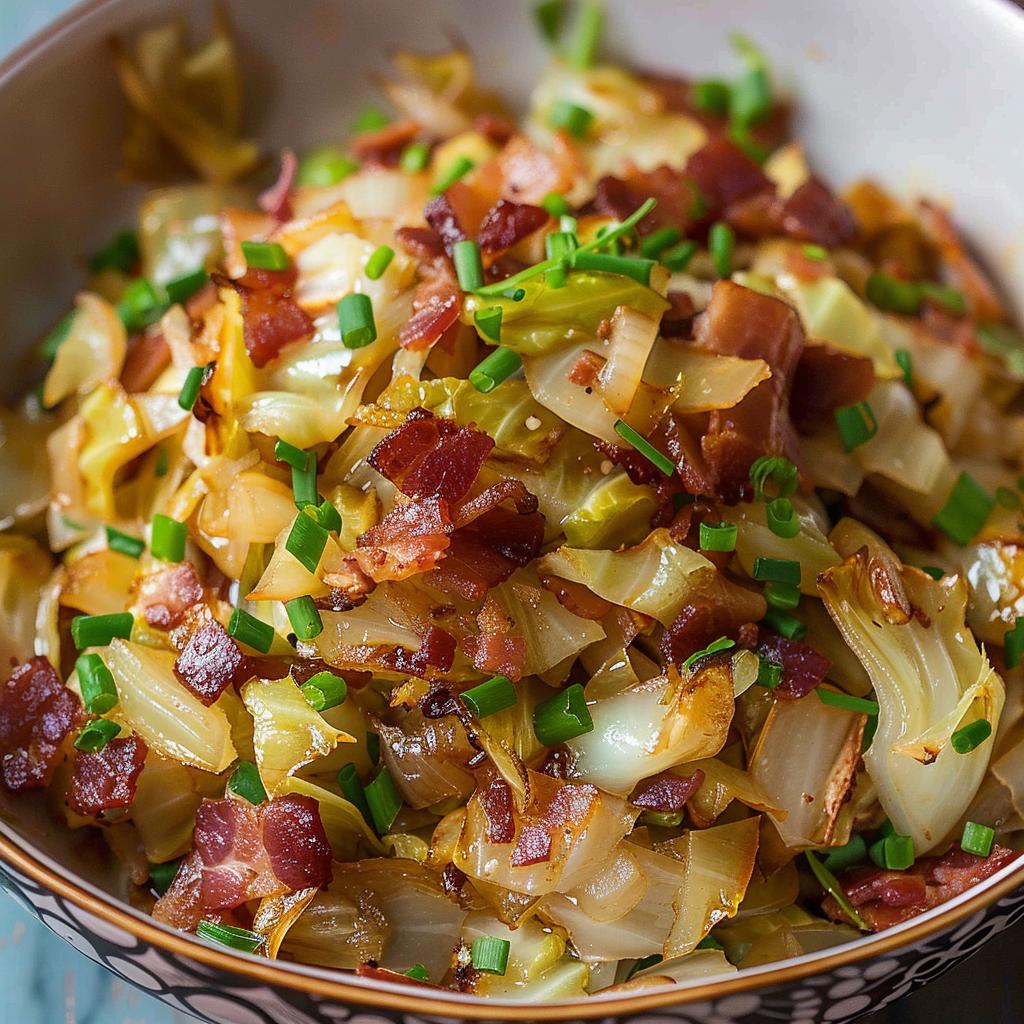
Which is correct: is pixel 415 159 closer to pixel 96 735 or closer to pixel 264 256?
pixel 264 256

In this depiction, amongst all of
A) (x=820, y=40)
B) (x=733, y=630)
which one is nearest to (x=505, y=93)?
(x=820, y=40)

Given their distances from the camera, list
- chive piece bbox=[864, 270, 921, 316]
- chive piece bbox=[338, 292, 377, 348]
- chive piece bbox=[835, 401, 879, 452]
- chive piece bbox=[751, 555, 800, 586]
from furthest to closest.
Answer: chive piece bbox=[864, 270, 921, 316], chive piece bbox=[835, 401, 879, 452], chive piece bbox=[338, 292, 377, 348], chive piece bbox=[751, 555, 800, 586]

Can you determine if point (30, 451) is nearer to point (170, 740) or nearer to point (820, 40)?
point (170, 740)

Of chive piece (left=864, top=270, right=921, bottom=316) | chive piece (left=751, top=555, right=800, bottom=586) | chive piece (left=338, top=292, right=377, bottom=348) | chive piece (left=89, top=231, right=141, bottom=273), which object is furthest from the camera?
chive piece (left=89, top=231, right=141, bottom=273)

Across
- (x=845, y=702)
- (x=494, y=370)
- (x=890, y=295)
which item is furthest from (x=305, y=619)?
(x=890, y=295)

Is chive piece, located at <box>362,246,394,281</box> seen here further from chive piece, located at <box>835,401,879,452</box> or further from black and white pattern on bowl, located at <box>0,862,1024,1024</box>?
black and white pattern on bowl, located at <box>0,862,1024,1024</box>

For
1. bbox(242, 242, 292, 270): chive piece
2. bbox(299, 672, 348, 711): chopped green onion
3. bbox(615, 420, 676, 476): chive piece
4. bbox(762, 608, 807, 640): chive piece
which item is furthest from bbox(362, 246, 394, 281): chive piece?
bbox(762, 608, 807, 640): chive piece

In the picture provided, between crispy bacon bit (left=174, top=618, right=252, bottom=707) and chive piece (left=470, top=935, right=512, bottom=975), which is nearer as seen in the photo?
chive piece (left=470, top=935, right=512, bottom=975)

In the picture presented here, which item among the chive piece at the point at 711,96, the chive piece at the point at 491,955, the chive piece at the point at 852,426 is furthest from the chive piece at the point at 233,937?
the chive piece at the point at 711,96
